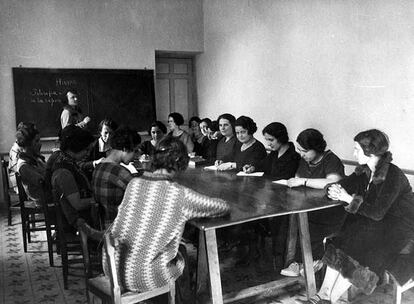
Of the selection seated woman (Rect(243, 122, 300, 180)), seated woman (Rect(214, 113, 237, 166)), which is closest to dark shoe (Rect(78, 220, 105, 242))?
seated woman (Rect(243, 122, 300, 180))

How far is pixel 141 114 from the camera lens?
690cm

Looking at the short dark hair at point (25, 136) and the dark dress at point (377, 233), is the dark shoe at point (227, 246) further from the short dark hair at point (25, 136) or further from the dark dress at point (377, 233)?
the short dark hair at point (25, 136)

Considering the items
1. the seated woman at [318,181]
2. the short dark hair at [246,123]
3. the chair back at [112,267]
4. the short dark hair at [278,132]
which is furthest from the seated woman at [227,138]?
the chair back at [112,267]

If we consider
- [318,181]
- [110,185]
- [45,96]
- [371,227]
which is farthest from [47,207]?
[45,96]

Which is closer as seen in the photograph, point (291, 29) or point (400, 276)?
point (400, 276)

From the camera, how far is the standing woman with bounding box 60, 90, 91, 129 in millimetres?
6051

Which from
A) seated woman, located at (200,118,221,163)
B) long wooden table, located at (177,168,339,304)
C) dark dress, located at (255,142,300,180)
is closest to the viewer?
long wooden table, located at (177,168,339,304)

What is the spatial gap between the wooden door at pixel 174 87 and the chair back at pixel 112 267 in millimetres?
5311

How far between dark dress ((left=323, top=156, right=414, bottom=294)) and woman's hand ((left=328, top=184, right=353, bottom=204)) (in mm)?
43

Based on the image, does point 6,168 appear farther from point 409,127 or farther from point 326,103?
point 409,127

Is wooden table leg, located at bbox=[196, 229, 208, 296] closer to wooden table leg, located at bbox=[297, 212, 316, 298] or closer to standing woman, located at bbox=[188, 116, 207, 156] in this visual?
wooden table leg, located at bbox=[297, 212, 316, 298]

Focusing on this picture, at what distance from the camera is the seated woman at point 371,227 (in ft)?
8.38

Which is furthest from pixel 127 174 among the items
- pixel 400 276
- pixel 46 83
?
pixel 46 83

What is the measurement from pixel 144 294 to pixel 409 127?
2.83 metres
